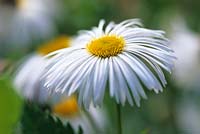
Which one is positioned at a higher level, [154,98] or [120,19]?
[120,19]

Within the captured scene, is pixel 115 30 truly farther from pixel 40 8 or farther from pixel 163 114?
pixel 40 8

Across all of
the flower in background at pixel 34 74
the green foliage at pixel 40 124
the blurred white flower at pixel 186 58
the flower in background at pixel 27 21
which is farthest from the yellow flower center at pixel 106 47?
the flower in background at pixel 27 21

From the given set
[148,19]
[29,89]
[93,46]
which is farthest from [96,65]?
[148,19]

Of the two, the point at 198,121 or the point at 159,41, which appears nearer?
the point at 159,41

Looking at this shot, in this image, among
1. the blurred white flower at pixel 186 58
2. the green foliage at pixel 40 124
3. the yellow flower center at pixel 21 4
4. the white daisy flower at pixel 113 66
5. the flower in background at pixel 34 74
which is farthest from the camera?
the yellow flower center at pixel 21 4

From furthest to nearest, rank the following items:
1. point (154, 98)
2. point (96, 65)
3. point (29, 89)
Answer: point (154, 98)
point (29, 89)
point (96, 65)

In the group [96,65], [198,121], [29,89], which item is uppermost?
[96,65]

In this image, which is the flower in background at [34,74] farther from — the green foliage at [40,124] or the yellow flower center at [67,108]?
the green foliage at [40,124]
